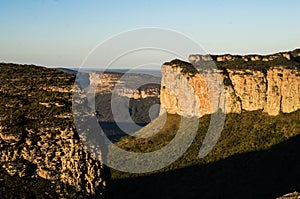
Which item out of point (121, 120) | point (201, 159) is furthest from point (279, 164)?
point (121, 120)

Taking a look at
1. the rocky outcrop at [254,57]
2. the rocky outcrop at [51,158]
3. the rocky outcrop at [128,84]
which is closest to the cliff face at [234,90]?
the rocky outcrop at [254,57]

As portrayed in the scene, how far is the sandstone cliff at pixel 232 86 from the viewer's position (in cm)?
9375

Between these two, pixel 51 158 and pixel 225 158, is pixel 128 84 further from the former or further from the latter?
pixel 51 158

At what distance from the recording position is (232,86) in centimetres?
9900

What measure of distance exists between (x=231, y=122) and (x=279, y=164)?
52.5 feet

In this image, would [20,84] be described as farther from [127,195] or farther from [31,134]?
[127,195]

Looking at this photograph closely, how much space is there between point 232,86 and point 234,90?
0.84 meters

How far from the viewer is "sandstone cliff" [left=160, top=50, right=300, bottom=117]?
9375 cm

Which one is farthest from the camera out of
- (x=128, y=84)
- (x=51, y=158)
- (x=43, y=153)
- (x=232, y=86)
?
(x=128, y=84)

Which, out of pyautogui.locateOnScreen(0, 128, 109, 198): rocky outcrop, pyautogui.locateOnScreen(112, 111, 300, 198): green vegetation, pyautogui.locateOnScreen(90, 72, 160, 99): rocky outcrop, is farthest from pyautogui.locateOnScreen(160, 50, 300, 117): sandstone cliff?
pyautogui.locateOnScreen(0, 128, 109, 198): rocky outcrop

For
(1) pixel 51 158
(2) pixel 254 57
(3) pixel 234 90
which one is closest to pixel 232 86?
(3) pixel 234 90

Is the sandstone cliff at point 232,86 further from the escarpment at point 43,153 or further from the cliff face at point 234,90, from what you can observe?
the escarpment at point 43,153

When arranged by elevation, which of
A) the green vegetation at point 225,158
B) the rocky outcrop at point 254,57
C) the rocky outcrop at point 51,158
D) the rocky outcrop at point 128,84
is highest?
the rocky outcrop at point 254,57

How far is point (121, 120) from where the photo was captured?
142 metres
